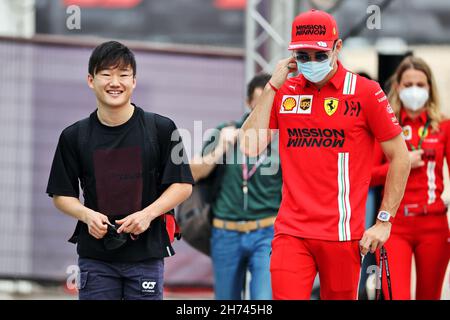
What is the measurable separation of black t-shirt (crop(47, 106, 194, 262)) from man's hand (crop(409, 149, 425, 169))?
6.73 ft

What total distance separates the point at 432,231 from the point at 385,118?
1907 mm

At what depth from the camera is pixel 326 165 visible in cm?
585

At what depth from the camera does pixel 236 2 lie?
26.9 m

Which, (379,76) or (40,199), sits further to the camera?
(40,199)

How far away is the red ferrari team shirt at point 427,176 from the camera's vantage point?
24.7 ft

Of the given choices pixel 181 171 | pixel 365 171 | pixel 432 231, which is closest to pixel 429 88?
pixel 432 231

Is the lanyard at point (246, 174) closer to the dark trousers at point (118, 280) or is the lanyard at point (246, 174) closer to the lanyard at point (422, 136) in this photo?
the lanyard at point (422, 136)

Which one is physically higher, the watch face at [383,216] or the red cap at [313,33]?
the red cap at [313,33]

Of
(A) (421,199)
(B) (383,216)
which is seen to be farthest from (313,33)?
(A) (421,199)

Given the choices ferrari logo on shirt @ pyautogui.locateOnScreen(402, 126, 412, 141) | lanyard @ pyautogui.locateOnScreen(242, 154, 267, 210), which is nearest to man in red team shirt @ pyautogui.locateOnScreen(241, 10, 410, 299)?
ferrari logo on shirt @ pyautogui.locateOnScreen(402, 126, 412, 141)

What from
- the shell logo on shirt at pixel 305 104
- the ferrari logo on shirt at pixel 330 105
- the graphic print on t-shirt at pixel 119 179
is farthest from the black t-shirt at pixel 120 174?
the ferrari logo on shirt at pixel 330 105

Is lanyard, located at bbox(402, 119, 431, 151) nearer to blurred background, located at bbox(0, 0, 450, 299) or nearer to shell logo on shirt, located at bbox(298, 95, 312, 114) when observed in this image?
shell logo on shirt, located at bbox(298, 95, 312, 114)

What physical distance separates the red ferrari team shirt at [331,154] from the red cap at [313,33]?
22 centimetres
